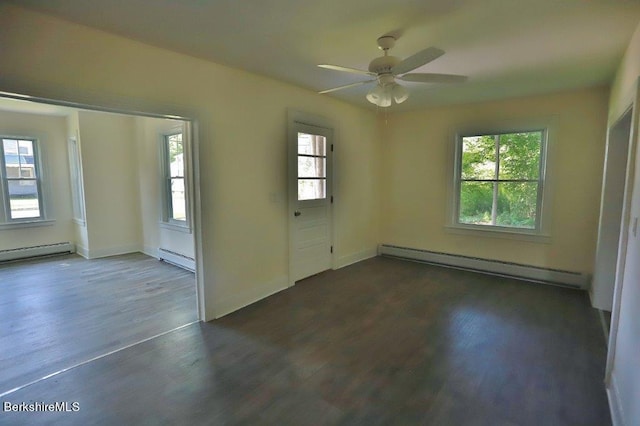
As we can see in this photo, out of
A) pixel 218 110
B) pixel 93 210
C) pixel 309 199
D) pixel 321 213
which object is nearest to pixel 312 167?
pixel 309 199

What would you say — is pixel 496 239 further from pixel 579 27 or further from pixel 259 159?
pixel 259 159

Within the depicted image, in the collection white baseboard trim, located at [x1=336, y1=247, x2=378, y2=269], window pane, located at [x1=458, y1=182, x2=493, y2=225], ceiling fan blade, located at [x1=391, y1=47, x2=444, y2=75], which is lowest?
white baseboard trim, located at [x1=336, y1=247, x2=378, y2=269]

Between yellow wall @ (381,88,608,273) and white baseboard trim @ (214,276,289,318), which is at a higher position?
yellow wall @ (381,88,608,273)

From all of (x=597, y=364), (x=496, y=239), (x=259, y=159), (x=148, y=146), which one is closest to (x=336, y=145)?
(x=259, y=159)

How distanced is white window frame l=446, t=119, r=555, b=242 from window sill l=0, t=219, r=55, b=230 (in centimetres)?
696

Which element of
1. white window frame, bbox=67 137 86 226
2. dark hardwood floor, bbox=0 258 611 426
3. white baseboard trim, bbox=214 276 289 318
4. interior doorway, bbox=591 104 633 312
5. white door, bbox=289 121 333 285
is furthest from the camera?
white window frame, bbox=67 137 86 226

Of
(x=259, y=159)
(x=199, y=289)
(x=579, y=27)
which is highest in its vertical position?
(x=579, y=27)

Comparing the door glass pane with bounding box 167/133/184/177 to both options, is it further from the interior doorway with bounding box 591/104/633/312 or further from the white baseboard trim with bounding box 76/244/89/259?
the interior doorway with bounding box 591/104/633/312

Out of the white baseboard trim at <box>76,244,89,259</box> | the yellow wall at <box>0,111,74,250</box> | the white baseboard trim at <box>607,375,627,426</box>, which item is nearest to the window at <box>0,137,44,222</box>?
the yellow wall at <box>0,111,74,250</box>

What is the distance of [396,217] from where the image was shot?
18.7 ft

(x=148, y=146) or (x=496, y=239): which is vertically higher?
(x=148, y=146)

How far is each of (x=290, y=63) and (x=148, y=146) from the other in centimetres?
356

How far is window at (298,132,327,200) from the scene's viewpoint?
431 centimetres

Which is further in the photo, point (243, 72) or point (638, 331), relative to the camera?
point (243, 72)
